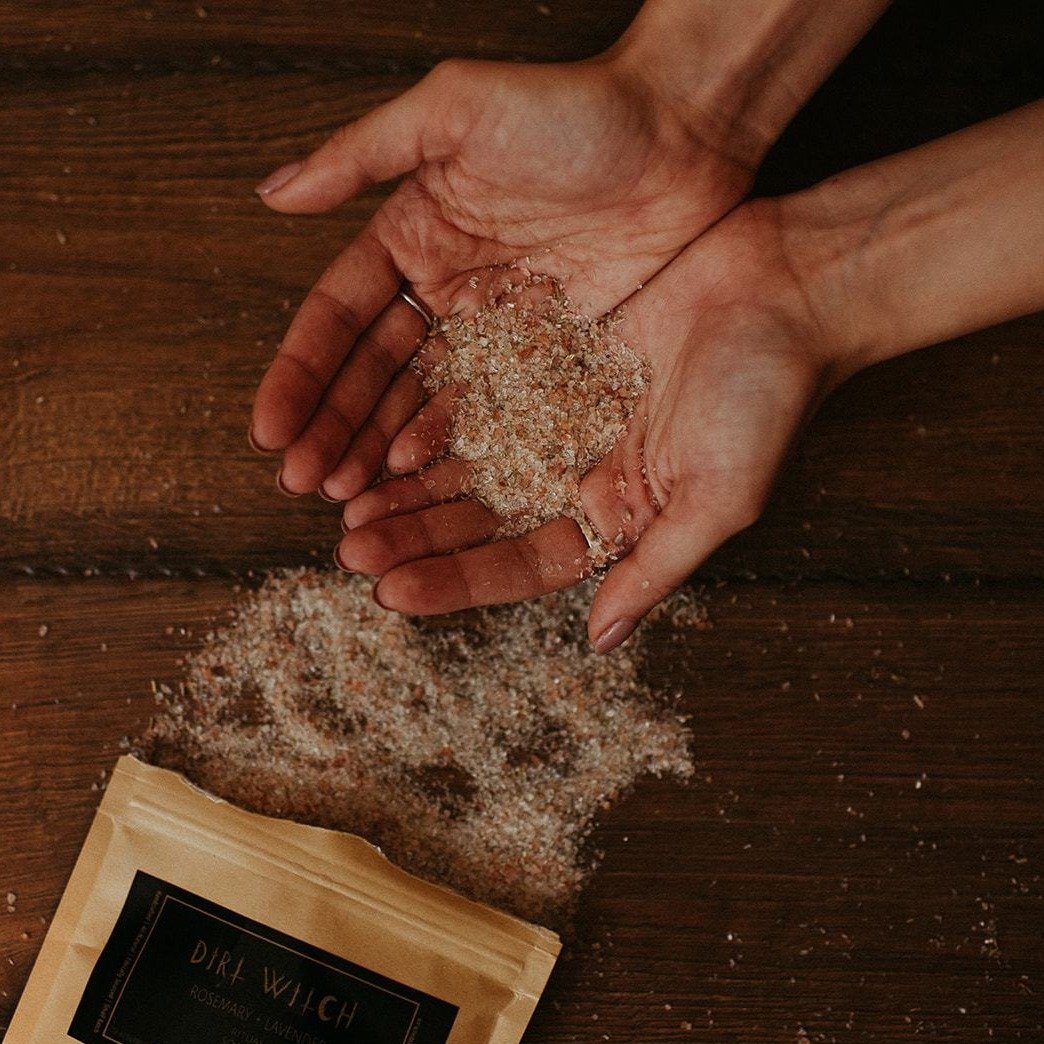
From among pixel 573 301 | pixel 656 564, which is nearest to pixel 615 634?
pixel 656 564

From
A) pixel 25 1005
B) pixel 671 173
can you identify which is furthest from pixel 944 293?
pixel 25 1005

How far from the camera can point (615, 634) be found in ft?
2.68

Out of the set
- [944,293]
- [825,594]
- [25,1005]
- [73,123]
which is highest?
[944,293]

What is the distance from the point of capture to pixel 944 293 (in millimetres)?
810

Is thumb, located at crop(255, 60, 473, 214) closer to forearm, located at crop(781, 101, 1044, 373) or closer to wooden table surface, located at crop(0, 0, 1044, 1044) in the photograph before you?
wooden table surface, located at crop(0, 0, 1044, 1044)

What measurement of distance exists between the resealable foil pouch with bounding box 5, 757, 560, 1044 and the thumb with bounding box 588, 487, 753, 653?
28 centimetres

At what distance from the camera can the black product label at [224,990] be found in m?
0.81

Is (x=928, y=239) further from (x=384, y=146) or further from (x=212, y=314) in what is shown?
(x=212, y=314)

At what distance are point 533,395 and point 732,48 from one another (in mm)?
336

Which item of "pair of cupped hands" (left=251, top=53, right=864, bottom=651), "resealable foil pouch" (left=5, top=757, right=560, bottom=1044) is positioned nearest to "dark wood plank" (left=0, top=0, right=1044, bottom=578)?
"pair of cupped hands" (left=251, top=53, right=864, bottom=651)

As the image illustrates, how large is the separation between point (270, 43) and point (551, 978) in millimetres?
927

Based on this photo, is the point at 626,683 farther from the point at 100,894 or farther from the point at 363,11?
the point at 363,11

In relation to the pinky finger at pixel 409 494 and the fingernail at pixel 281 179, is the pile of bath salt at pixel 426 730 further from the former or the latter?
the fingernail at pixel 281 179

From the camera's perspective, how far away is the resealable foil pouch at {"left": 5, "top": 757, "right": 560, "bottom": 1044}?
81cm
